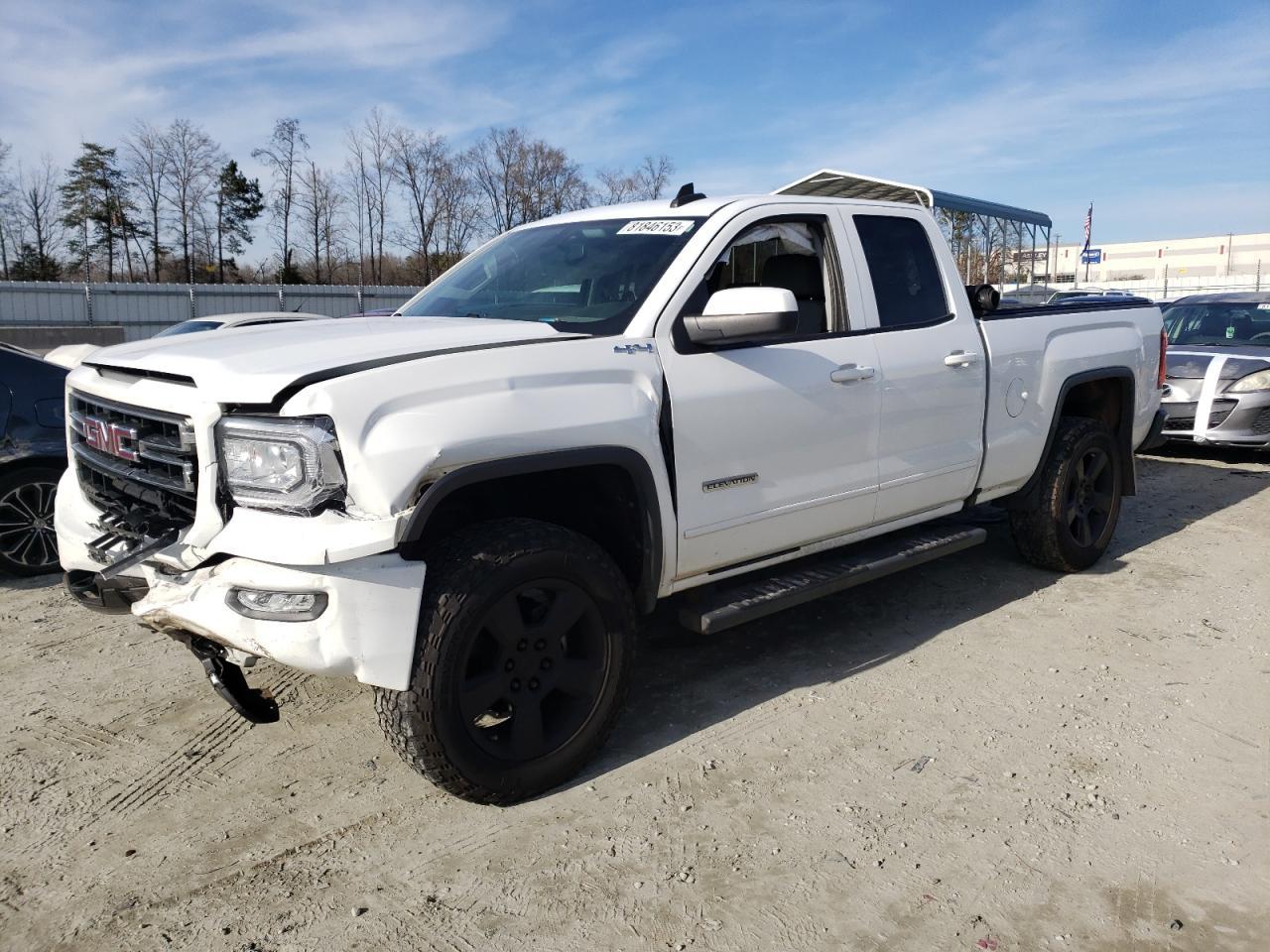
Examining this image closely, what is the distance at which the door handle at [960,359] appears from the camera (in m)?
4.54

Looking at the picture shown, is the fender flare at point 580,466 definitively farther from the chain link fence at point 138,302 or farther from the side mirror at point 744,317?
the chain link fence at point 138,302

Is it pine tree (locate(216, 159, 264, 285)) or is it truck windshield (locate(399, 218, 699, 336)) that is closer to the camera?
truck windshield (locate(399, 218, 699, 336))

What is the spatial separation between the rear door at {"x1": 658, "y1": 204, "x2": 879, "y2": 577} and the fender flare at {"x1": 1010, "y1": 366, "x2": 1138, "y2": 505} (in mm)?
1588

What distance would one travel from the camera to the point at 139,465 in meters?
3.21

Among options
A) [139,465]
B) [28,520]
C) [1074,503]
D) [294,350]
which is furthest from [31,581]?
[1074,503]

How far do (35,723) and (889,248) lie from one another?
159 inches

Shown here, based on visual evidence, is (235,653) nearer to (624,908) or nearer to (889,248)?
(624,908)

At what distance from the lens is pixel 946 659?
14.5 feet

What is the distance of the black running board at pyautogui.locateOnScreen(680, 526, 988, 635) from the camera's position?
3.70 m

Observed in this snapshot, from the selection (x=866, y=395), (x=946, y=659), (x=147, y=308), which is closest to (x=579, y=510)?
(x=866, y=395)

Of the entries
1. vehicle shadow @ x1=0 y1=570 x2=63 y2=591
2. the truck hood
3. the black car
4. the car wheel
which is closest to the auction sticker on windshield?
the truck hood

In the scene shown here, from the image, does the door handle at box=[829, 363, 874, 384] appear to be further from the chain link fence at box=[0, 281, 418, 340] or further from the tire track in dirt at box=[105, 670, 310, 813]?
the chain link fence at box=[0, 281, 418, 340]

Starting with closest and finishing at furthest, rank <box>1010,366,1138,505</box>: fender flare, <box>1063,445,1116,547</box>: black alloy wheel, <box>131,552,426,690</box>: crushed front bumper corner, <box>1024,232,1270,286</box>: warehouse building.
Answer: <box>131,552,426,690</box>: crushed front bumper corner
<box>1010,366,1138,505</box>: fender flare
<box>1063,445,1116,547</box>: black alloy wheel
<box>1024,232,1270,286</box>: warehouse building

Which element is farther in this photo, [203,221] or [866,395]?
[203,221]
